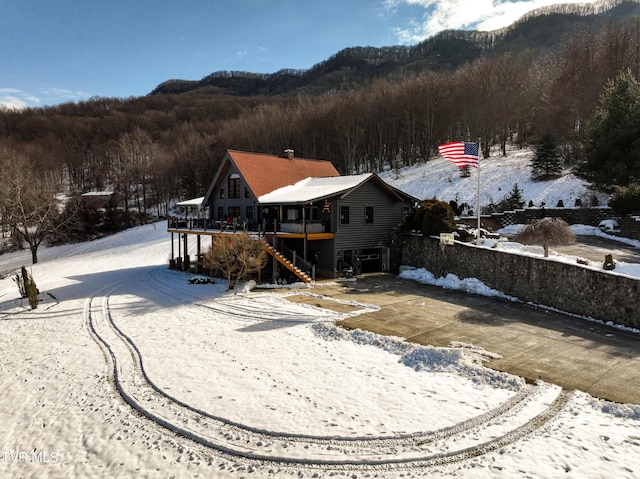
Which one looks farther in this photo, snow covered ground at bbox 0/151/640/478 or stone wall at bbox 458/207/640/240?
stone wall at bbox 458/207/640/240

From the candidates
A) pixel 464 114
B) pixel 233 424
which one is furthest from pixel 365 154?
pixel 233 424

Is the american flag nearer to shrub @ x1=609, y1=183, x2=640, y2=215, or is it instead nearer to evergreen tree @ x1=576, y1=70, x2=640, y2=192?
shrub @ x1=609, y1=183, x2=640, y2=215

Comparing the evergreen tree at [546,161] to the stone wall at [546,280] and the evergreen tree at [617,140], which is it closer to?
the evergreen tree at [617,140]

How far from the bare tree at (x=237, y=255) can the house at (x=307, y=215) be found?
1591mm

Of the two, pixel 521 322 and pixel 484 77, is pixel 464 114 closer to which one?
pixel 484 77

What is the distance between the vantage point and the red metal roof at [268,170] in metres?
25.7

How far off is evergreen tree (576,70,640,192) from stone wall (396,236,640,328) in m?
16.1

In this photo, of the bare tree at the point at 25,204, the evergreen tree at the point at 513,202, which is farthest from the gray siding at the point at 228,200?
the evergreen tree at the point at 513,202

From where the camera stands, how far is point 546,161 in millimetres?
36625

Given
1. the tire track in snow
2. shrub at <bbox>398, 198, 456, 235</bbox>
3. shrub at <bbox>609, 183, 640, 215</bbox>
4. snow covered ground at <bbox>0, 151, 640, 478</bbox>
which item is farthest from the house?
shrub at <bbox>609, 183, 640, 215</bbox>

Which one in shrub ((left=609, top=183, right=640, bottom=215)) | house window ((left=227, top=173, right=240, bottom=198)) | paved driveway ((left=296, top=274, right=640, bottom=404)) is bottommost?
paved driveway ((left=296, top=274, right=640, bottom=404))

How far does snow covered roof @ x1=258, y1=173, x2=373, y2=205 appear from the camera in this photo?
22.3 m

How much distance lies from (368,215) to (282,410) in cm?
1805

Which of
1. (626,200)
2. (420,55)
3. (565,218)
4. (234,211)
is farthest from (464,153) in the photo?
(420,55)
